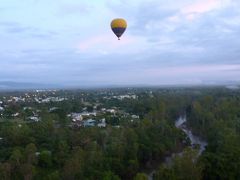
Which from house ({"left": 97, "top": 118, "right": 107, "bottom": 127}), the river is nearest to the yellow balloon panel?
the river

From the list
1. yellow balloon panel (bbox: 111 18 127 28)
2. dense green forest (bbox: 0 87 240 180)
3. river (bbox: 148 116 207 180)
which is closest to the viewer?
dense green forest (bbox: 0 87 240 180)

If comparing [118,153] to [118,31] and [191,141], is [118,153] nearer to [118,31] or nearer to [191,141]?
[118,31]

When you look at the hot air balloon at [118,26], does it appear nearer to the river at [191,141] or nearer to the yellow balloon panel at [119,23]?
the yellow balloon panel at [119,23]

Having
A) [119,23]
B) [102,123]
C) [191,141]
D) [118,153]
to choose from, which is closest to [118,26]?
[119,23]

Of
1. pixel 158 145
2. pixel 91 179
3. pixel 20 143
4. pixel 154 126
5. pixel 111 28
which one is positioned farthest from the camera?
pixel 154 126

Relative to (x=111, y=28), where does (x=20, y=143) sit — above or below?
below

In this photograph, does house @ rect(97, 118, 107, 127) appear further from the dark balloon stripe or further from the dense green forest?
the dark balloon stripe

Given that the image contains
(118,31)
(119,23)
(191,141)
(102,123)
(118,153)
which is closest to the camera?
(118,153)

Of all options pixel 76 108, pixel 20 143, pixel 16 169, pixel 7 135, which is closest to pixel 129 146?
pixel 16 169

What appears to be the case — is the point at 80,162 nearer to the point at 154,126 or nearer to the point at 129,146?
the point at 129,146
